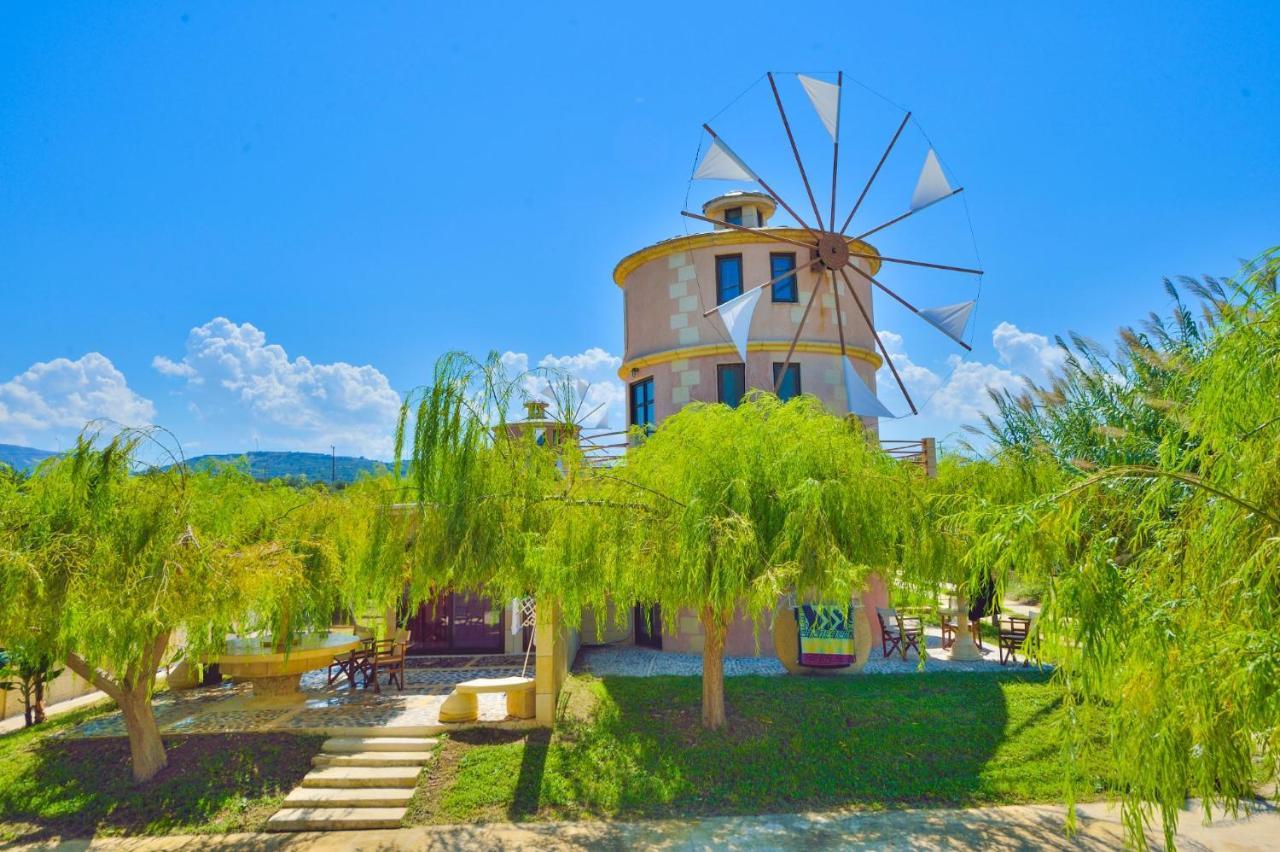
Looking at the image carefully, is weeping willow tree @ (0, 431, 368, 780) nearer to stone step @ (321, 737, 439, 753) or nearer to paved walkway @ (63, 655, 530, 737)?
paved walkway @ (63, 655, 530, 737)

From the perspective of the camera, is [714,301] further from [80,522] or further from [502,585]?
[80,522]

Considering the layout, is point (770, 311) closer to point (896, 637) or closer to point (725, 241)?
point (725, 241)

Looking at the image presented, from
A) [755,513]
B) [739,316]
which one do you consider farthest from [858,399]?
[755,513]

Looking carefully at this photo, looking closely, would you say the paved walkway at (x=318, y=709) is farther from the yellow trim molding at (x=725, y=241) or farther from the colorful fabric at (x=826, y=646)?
the yellow trim molding at (x=725, y=241)

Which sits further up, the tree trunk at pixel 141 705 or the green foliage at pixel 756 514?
the green foliage at pixel 756 514

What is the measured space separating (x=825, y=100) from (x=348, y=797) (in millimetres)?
16766

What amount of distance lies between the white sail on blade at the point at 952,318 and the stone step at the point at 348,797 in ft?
49.1

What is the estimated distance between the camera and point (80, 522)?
9.52 m

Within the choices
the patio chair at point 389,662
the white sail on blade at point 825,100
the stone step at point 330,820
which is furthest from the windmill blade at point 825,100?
the stone step at point 330,820

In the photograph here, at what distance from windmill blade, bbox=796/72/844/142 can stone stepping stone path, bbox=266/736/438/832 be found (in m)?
15.5

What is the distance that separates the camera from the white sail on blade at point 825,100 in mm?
16953

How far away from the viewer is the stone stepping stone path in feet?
32.7

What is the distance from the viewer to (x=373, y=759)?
11.5 m

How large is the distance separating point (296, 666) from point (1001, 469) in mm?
14295
